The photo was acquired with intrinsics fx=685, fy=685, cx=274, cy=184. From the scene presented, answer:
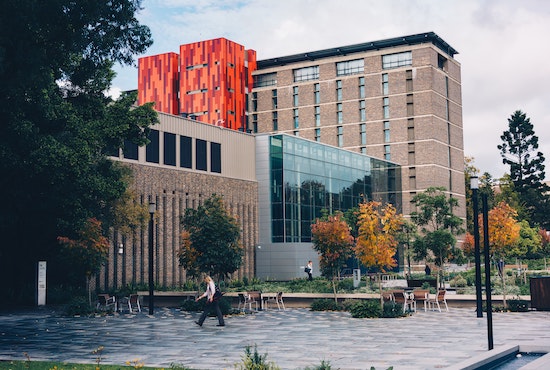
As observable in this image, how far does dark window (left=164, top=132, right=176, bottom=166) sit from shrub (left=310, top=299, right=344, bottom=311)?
1995 cm

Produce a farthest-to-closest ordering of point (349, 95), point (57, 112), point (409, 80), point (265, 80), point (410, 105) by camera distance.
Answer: point (265, 80) → point (349, 95) → point (409, 80) → point (410, 105) → point (57, 112)

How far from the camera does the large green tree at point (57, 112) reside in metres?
14.5

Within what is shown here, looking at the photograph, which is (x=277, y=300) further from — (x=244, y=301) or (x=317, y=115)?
(x=317, y=115)

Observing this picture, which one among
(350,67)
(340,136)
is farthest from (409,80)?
(340,136)

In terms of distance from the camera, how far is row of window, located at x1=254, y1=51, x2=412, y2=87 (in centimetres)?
7875

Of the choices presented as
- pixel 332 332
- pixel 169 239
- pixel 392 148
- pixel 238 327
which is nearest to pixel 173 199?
pixel 169 239

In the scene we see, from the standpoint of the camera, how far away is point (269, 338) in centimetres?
1795

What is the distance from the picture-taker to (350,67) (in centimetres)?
8181

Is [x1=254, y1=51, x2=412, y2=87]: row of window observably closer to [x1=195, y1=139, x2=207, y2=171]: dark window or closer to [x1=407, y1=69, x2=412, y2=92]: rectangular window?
[x1=407, y1=69, x2=412, y2=92]: rectangular window

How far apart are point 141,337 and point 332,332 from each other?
17.3 feet

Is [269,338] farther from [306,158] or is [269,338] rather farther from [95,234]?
[306,158]

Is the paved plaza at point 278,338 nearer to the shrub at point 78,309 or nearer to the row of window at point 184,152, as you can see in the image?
the shrub at point 78,309

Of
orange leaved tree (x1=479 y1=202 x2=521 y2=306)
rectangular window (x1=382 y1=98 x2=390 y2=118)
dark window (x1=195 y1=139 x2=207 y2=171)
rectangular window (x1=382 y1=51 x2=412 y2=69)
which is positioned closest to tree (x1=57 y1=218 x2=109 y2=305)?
orange leaved tree (x1=479 y1=202 x2=521 y2=306)

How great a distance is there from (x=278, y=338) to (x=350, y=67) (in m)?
67.0
